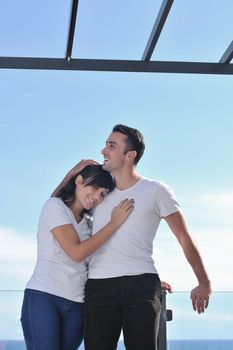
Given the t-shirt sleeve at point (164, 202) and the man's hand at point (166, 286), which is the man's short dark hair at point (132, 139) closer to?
the t-shirt sleeve at point (164, 202)

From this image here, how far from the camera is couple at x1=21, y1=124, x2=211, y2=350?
2695 mm

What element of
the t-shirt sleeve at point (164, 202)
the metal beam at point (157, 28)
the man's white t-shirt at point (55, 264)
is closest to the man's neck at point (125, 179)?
the t-shirt sleeve at point (164, 202)

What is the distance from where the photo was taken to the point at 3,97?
13.1m

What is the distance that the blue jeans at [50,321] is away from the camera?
2654 millimetres

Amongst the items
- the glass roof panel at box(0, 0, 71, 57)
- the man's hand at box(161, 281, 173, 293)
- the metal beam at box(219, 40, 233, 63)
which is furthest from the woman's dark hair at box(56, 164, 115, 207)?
the metal beam at box(219, 40, 233, 63)

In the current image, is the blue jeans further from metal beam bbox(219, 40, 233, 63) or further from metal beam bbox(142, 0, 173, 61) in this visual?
metal beam bbox(219, 40, 233, 63)

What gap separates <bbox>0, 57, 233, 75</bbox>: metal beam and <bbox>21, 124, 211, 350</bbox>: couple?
1015mm

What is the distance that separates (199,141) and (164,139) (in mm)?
946

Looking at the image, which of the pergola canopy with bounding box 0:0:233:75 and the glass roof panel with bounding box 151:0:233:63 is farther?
the glass roof panel with bounding box 151:0:233:63

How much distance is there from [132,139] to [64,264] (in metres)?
0.63

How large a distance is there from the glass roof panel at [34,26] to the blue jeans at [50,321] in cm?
165

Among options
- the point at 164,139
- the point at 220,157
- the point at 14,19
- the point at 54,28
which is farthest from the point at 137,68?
the point at 220,157

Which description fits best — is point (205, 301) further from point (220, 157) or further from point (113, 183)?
point (220, 157)

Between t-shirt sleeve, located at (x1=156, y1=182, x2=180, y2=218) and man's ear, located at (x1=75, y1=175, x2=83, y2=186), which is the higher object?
man's ear, located at (x1=75, y1=175, x2=83, y2=186)
